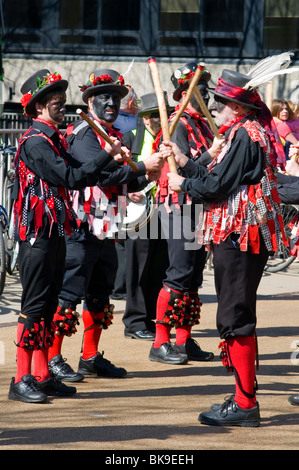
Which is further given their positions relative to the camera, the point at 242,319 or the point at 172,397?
the point at 172,397

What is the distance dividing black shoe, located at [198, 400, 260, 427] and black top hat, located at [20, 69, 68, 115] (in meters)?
2.31

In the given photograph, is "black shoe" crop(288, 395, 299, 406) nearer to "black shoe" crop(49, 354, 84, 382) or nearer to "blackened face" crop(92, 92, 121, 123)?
"black shoe" crop(49, 354, 84, 382)

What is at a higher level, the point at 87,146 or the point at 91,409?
the point at 87,146

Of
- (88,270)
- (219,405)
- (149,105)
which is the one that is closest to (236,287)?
(219,405)

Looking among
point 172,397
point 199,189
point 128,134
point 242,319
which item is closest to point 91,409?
point 172,397

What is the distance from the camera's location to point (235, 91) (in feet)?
17.7

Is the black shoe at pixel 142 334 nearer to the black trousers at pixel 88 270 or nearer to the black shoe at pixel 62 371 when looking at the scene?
the black trousers at pixel 88 270

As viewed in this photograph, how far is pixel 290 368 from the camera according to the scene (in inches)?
275

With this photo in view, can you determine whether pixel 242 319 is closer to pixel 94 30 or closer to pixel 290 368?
pixel 290 368

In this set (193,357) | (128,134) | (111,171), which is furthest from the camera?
(128,134)

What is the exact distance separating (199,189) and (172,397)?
1.54 metres

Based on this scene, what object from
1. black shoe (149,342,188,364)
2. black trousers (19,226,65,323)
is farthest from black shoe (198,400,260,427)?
black shoe (149,342,188,364)

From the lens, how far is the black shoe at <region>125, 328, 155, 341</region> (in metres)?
8.10

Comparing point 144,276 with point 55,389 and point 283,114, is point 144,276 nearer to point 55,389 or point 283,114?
point 55,389
